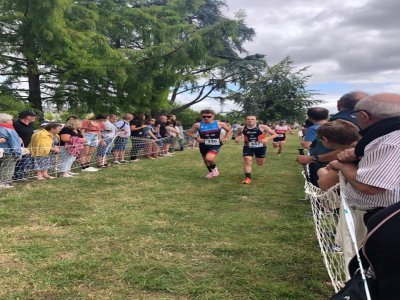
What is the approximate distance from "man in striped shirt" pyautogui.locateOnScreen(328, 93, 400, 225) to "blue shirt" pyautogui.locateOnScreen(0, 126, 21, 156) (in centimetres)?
646

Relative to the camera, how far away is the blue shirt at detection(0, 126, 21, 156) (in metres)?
7.36

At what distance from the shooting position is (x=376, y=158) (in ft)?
7.34

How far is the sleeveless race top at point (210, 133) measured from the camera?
932cm

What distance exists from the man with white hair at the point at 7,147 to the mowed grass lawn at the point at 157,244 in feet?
1.41

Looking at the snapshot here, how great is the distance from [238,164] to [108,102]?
525cm

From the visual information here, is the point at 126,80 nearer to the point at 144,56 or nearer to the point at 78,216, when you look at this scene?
the point at 144,56

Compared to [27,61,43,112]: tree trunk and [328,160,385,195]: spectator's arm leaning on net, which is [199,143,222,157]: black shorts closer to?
[328,160,385,195]: spectator's arm leaning on net

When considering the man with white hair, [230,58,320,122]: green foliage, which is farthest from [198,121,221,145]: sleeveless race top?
[230,58,320,122]: green foliage

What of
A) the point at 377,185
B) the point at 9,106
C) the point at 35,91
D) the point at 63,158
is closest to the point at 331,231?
the point at 377,185

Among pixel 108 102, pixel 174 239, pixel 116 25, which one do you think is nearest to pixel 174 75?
pixel 108 102

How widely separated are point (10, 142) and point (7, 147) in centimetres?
10

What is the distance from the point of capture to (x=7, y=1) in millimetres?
10969

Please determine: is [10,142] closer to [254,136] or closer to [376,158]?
[254,136]

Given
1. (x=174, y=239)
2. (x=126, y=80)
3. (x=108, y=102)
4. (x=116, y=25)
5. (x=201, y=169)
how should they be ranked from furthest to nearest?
(x=116, y=25) → (x=108, y=102) → (x=126, y=80) → (x=201, y=169) → (x=174, y=239)
